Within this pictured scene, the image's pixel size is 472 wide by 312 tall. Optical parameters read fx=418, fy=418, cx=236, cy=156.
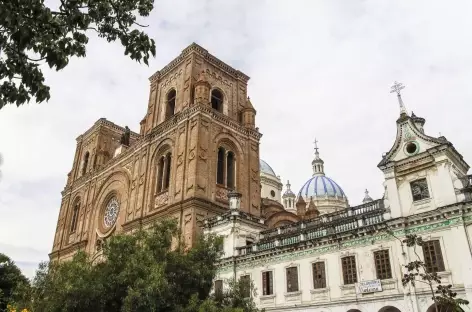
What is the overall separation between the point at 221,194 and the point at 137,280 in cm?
2140

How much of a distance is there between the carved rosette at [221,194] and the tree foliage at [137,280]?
679 inches

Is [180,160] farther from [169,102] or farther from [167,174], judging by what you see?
[169,102]

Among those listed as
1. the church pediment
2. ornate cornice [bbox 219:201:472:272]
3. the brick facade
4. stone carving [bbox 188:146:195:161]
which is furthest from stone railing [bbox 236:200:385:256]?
stone carving [bbox 188:146:195:161]

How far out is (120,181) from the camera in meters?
43.4

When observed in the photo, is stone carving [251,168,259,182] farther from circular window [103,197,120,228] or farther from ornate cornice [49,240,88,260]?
ornate cornice [49,240,88,260]

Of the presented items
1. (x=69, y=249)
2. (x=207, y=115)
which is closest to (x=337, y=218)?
(x=207, y=115)

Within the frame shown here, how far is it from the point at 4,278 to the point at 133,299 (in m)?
30.9

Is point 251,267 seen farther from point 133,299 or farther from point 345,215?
point 133,299

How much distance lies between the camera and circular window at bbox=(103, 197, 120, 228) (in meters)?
42.4

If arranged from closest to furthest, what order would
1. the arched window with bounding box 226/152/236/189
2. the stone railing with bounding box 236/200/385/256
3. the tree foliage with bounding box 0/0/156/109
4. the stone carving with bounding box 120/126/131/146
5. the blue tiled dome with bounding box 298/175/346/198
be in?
the tree foliage with bounding box 0/0/156/109 → the stone railing with bounding box 236/200/385/256 → the arched window with bounding box 226/152/236/189 → the stone carving with bounding box 120/126/131/146 → the blue tiled dome with bounding box 298/175/346/198

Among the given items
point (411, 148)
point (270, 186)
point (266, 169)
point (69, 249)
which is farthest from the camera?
point (266, 169)

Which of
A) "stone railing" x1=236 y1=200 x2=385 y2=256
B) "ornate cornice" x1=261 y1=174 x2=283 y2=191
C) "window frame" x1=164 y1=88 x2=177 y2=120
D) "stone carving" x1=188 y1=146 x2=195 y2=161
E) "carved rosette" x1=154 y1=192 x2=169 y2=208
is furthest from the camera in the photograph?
"ornate cornice" x1=261 y1=174 x2=283 y2=191

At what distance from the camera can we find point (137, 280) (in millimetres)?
13938

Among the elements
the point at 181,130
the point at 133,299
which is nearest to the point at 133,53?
the point at 133,299
